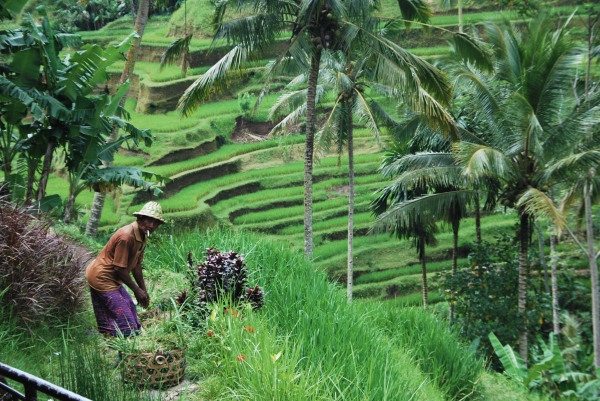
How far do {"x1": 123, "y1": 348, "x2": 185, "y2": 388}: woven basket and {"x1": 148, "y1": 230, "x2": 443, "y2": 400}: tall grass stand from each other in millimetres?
691

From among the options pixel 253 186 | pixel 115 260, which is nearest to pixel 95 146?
pixel 115 260

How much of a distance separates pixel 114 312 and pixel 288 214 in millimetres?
17743

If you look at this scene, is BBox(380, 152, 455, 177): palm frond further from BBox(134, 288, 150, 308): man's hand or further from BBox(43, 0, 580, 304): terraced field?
BBox(134, 288, 150, 308): man's hand

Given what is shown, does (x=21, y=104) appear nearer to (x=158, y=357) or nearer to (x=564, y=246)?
(x=158, y=357)

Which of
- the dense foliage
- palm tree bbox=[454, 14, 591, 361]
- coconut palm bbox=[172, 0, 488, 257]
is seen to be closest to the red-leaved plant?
coconut palm bbox=[172, 0, 488, 257]

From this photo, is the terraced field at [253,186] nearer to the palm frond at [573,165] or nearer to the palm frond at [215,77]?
the palm frond at [215,77]

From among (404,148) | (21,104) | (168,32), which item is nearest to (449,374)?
(21,104)

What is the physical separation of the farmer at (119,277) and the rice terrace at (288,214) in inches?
0.8

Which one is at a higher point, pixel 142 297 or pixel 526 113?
pixel 526 113

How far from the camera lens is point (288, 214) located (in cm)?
2419

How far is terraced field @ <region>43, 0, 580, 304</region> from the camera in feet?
72.4

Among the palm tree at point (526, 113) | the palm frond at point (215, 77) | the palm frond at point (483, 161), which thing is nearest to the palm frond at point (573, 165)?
the palm tree at point (526, 113)

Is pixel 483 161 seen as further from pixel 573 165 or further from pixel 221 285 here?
pixel 221 285

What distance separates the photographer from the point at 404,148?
1970 centimetres
